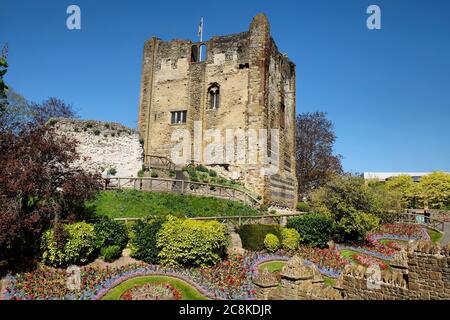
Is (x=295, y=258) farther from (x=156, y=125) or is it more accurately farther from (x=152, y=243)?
(x=156, y=125)

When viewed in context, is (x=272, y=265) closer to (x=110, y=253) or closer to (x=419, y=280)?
(x=110, y=253)

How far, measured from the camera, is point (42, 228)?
47.5 ft

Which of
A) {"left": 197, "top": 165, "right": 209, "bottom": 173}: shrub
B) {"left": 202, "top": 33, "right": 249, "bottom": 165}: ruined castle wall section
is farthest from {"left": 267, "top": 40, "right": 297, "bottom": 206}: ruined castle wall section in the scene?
{"left": 197, "top": 165, "right": 209, "bottom": 173}: shrub

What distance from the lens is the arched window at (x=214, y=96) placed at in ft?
117

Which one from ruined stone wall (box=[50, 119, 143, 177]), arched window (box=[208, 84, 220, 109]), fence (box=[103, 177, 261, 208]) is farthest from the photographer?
arched window (box=[208, 84, 220, 109])

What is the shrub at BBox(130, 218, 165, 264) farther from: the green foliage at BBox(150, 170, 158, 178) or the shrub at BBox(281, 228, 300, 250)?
the green foliage at BBox(150, 170, 158, 178)

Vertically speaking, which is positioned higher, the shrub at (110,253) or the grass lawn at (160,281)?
the shrub at (110,253)

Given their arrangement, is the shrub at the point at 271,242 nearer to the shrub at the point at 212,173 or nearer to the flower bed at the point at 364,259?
the flower bed at the point at 364,259

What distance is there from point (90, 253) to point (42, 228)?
212cm

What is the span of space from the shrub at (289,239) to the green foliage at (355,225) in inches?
182

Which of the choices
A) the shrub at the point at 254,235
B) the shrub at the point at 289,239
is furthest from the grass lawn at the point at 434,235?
the shrub at the point at 254,235

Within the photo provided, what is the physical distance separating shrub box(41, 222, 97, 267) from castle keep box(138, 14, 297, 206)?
19.0 m

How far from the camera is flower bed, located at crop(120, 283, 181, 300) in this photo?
12.3m
